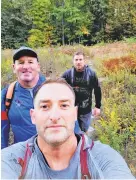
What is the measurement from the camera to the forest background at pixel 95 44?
18.0 feet

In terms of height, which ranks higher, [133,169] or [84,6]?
[84,6]

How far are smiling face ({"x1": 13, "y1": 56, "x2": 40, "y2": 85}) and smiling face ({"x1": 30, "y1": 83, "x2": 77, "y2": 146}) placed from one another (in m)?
0.82

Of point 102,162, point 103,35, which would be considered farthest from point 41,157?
point 103,35

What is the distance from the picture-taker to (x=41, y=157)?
148 centimetres

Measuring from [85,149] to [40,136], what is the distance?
183mm

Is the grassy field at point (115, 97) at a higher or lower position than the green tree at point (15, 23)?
lower

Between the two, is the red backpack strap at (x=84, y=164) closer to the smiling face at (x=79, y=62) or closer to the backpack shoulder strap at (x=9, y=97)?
the backpack shoulder strap at (x=9, y=97)

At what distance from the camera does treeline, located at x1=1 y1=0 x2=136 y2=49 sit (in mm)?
17047

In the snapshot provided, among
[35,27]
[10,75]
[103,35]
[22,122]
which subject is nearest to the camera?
[22,122]

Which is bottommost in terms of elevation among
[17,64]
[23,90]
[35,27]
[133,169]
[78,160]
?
[133,169]

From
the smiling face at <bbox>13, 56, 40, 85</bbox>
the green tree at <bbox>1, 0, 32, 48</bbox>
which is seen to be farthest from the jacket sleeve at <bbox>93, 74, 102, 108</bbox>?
the green tree at <bbox>1, 0, 32, 48</bbox>

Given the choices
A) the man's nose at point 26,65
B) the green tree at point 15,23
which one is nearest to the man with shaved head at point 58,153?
the man's nose at point 26,65

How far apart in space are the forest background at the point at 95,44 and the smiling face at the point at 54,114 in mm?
2588

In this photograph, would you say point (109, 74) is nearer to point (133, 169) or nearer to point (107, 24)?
point (133, 169)
